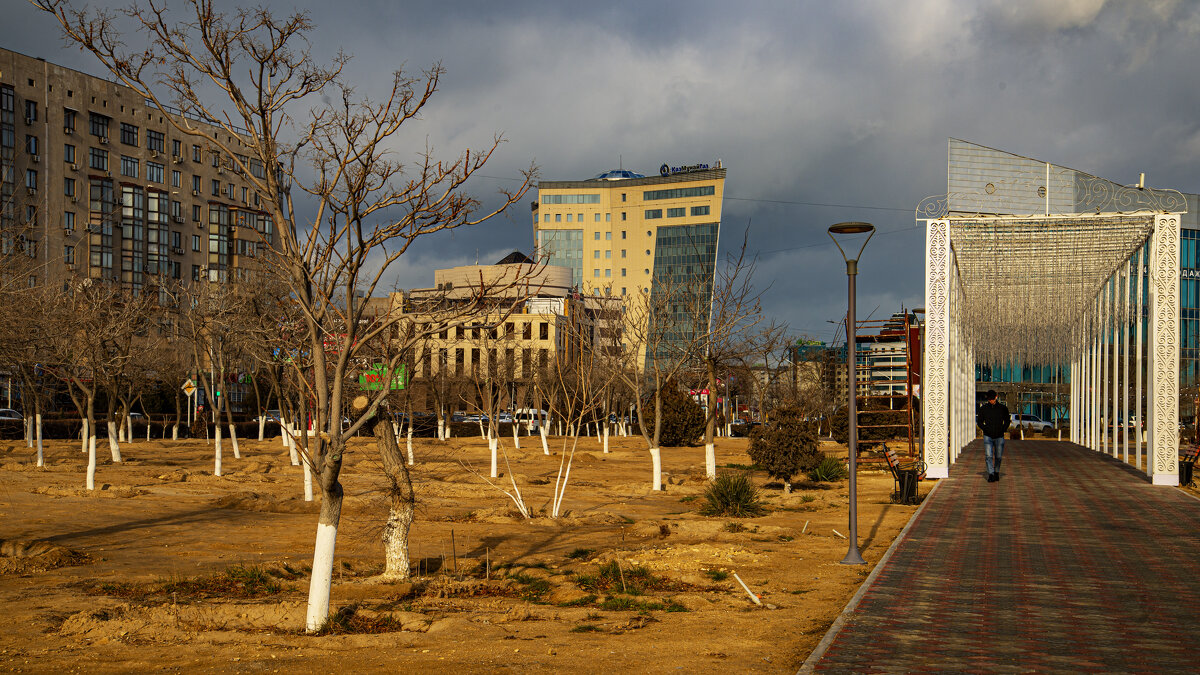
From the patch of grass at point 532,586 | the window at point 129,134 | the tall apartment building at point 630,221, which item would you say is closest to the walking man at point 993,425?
the patch of grass at point 532,586

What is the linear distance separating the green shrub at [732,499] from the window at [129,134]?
80.5 m

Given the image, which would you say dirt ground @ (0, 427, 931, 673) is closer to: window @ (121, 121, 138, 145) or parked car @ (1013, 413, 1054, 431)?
parked car @ (1013, 413, 1054, 431)

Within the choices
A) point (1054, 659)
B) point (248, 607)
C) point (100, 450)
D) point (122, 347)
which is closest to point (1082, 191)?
point (1054, 659)

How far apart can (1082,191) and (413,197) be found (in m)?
17.1

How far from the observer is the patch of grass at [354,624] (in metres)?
8.30

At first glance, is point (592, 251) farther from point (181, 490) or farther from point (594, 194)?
point (181, 490)

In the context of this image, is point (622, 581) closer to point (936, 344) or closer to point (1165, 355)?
point (936, 344)

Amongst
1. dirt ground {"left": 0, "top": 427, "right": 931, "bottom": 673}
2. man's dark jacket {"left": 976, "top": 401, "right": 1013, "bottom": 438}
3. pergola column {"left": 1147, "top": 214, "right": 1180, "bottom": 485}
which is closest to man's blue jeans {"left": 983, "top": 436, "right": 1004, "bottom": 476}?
man's dark jacket {"left": 976, "top": 401, "right": 1013, "bottom": 438}

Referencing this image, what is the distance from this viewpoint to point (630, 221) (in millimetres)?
138625

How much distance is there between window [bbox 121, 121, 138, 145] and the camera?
275 ft

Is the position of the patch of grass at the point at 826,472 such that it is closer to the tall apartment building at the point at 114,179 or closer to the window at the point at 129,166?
the tall apartment building at the point at 114,179

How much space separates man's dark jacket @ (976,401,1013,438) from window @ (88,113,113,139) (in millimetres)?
80062

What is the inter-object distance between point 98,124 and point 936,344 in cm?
7880

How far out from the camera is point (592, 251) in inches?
5512
